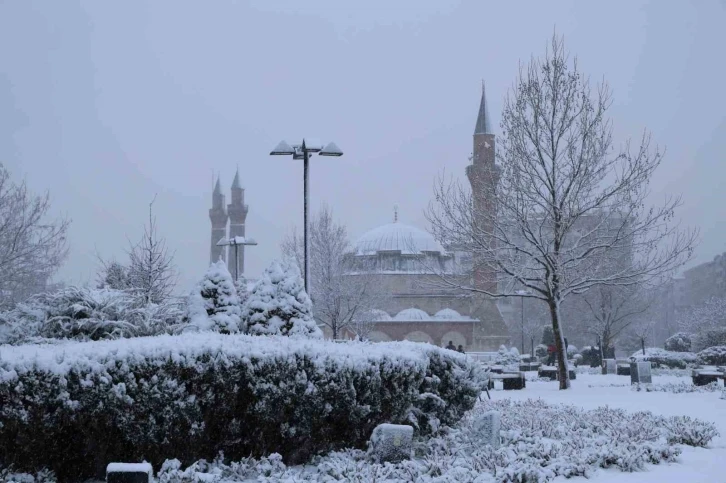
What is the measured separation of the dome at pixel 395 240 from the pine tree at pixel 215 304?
1823 inches

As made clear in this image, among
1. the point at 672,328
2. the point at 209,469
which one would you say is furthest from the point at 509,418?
the point at 672,328

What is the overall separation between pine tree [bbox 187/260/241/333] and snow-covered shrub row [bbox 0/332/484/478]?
5.97 m

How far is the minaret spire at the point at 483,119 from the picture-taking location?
55.0 meters

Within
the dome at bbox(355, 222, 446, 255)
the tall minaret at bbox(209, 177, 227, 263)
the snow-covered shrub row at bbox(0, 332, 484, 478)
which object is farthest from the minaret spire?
the snow-covered shrub row at bbox(0, 332, 484, 478)

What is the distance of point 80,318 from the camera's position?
1215 centimetres

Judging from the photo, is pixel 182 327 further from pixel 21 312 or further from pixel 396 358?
pixel 396 358

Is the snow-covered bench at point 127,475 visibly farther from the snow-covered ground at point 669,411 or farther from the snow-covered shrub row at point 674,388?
the snow-covered shrub row at point 674,388

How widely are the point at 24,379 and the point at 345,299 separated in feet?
100

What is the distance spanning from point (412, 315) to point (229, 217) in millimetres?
24998

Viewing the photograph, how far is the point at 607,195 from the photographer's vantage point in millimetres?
18562

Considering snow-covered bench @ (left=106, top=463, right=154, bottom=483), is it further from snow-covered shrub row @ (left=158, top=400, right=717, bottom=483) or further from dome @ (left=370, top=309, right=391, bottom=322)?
dome @ (left=370, top=309, right=391, bottom=322)


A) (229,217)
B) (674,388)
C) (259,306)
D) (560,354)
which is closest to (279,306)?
(259,306)

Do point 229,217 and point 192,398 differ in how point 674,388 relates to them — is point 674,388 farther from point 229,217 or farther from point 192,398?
point 229,217

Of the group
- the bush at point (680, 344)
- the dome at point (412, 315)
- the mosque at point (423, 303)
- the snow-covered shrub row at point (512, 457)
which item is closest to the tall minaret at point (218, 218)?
the mosque at point (423, 303)
